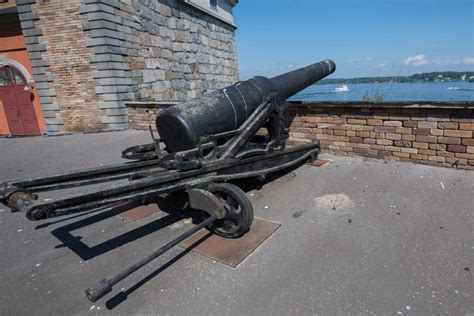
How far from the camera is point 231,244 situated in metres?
2.87

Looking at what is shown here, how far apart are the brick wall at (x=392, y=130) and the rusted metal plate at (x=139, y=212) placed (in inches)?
135

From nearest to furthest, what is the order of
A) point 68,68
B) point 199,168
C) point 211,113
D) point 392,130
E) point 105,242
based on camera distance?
point 105,242, point 199,168, point 211,113, point 392,130, point 68,68

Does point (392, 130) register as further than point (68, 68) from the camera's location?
No

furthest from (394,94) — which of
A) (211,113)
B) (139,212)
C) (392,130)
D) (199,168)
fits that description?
(139,212)

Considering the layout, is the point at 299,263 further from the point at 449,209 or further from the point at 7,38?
the point at 7,38

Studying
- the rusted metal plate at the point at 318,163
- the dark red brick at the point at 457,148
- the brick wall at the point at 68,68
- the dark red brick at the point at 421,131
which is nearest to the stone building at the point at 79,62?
the brick wall at the point at 68,68

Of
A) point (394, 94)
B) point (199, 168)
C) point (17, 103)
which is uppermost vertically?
point (17, 103)

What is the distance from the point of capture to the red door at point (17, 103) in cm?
1152

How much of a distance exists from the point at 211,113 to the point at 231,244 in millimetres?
1603

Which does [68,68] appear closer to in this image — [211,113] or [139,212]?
[139,212]

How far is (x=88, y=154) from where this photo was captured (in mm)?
7102

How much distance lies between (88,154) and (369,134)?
20.7ft

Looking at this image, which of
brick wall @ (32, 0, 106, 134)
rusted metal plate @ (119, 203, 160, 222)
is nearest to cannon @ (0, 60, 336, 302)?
rusted metal plate @ (119, 203, 160, 222)

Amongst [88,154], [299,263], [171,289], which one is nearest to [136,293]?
[171,289]
